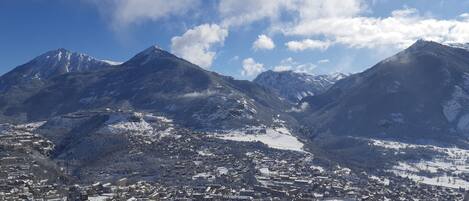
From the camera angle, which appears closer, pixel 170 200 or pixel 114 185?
pixel 170 200

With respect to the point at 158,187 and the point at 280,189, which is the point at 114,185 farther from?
the point at 280,189

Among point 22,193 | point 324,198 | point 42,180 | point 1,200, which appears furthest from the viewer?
point 42,180

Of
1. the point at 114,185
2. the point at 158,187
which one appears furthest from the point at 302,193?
the point at 114,185

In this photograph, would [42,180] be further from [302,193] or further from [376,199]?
[376,199]

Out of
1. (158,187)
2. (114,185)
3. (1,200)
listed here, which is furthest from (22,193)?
(158,187)

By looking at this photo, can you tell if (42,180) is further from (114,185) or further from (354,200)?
(354,200)

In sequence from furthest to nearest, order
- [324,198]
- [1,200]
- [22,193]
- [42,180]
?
1. [42,180]
2. [324,198]
3. [22,193]
4. [1,200]

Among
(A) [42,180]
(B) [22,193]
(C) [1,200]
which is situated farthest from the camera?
(A) [42,180]

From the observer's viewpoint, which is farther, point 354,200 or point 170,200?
point 354,200
